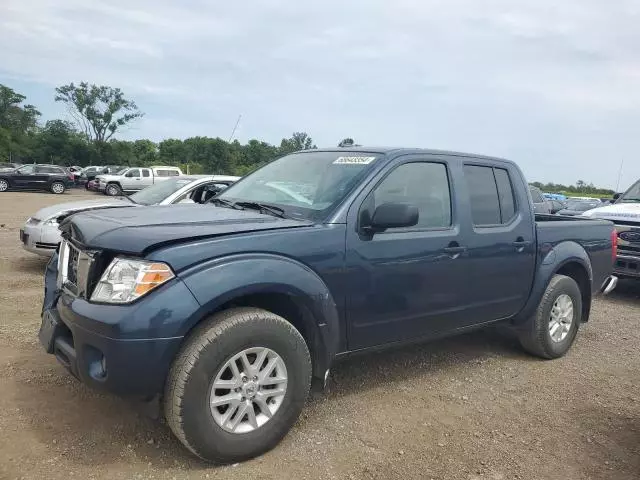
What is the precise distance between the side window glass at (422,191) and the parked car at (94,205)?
12.4ft

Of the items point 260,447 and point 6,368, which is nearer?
point 260,447

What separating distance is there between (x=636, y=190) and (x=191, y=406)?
8.93 m

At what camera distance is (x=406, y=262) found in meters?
3.66

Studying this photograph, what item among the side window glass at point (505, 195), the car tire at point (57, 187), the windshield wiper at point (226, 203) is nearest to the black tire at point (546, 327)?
the side window glass at point (505, 195)

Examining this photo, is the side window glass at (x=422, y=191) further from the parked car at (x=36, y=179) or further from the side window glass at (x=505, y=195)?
the parked car at (x=36, y=179)

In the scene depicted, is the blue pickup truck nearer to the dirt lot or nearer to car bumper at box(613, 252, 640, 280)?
the dirt lot

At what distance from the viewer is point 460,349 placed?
521 cm

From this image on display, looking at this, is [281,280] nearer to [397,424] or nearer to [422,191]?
[397,424]

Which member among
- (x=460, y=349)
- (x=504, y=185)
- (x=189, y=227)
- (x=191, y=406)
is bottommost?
(x=460, y=349)

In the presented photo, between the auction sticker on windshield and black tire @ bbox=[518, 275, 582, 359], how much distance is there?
221 cm

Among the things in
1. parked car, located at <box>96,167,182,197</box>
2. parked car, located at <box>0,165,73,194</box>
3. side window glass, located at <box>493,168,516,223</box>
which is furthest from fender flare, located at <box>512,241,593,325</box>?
parked car, located at <box>0,165,73,194</box>

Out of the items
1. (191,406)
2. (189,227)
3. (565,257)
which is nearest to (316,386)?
(191,406)

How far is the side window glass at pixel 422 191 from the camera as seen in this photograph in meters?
3.78

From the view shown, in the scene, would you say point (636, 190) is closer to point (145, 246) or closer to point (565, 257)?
point (565, 257)
